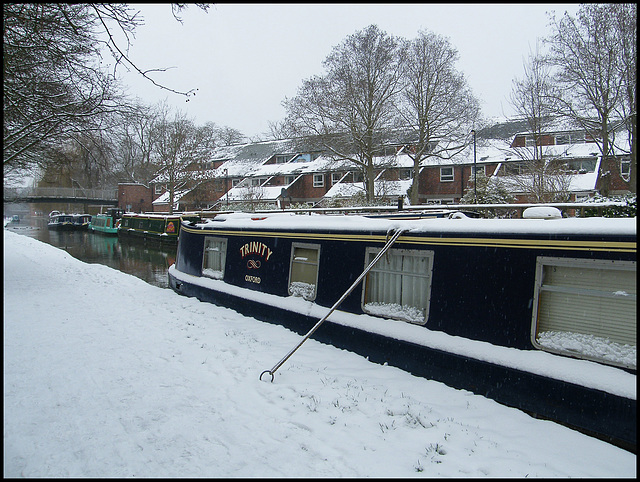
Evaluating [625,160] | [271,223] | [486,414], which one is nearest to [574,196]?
[625,160]

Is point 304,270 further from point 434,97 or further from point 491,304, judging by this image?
point 434,97

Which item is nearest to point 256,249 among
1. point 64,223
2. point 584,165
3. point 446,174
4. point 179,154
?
point 584,165

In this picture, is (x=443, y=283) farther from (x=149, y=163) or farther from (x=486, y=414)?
(x=149, y=163)

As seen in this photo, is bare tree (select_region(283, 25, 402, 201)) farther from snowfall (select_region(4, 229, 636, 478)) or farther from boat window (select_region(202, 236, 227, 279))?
snowfall (select_region(4, 229, 636, 478))

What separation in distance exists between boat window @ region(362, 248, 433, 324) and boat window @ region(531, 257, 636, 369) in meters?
1.39

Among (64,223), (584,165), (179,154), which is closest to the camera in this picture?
(584,165)

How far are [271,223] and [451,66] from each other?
863 inches

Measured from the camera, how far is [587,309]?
4.10 m

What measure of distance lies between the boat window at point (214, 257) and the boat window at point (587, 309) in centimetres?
682

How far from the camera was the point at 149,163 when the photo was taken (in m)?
46.4

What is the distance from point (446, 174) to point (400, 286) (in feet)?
99.3

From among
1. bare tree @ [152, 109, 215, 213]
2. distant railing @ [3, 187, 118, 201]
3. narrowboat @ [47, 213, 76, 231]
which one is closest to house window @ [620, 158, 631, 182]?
bare tree @ [152, 109, 215, 213]

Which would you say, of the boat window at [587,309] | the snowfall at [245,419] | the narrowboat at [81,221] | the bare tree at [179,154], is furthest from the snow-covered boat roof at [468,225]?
the narrowboat at [81,221]

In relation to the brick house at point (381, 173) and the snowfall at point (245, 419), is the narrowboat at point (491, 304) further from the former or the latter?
the brick house at point (381, 173)
